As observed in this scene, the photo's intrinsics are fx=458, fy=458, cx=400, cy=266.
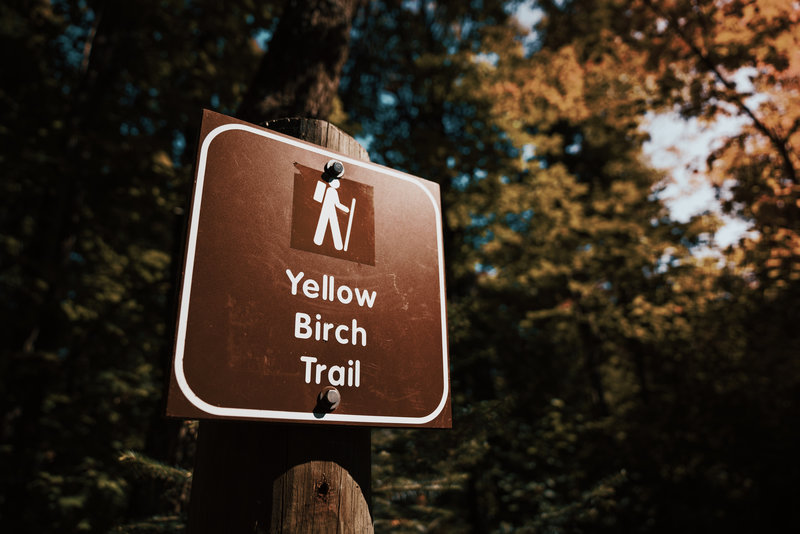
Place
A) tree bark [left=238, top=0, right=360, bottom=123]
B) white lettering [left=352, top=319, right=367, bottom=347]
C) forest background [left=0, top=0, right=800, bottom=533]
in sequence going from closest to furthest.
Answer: white lettering [left=352, top=319, right=367, bottom=347], tree bark [left=238, top=0, right=360, bottom=123], forest background [left=0, top=0, right=800, bottom=533]

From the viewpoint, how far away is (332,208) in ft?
4.86

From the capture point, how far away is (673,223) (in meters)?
8.16

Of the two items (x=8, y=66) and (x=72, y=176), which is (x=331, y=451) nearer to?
(x=72, y=176)

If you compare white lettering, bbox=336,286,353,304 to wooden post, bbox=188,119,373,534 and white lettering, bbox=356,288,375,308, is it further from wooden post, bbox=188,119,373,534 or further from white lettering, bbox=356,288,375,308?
wooden post, bbox=188,119,373,534

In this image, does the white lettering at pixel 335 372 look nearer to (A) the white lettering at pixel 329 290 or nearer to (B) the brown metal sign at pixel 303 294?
(B) the brown metal sign at pixel 303 294

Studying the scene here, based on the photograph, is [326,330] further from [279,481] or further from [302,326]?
[279,481]

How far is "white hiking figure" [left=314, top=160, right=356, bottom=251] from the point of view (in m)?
1.44

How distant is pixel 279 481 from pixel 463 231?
32.5 ft

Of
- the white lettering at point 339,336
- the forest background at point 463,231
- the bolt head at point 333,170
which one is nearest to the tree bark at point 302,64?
the forest background at point 463,231

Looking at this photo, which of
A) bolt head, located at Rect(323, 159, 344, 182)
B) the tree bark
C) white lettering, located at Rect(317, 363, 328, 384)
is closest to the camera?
white lettering, located at Rect(317, 363, 328, 384)

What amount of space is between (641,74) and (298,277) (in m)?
7.10

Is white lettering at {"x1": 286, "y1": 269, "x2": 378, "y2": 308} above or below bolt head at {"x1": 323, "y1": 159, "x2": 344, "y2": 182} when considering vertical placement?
below

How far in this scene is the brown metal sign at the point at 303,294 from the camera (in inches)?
45.9

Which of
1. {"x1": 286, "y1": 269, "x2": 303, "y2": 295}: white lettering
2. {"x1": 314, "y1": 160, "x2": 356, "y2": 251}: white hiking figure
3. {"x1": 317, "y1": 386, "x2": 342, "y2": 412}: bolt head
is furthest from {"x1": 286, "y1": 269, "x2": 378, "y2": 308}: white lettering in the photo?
{"x1": 317, "y1": 386, "x2": 342, "y2": 412}: bolt head
